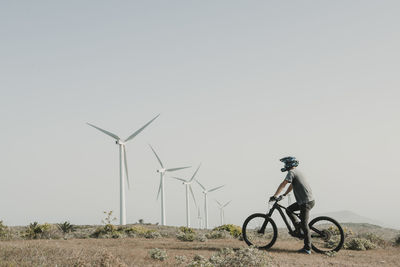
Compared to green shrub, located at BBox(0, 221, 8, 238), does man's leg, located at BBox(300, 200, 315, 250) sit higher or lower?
higher

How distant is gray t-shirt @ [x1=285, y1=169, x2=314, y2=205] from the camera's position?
43.7 feet

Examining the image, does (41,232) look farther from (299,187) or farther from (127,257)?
(299,187)

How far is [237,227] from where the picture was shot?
23469 mm

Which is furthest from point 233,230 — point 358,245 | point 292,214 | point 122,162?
point 122,162

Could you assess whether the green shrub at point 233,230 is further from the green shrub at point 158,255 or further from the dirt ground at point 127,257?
the green shrub at point 158,255

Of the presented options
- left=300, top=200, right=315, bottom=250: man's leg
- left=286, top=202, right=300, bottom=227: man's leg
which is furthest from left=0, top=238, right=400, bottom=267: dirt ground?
left=286, top=202, right=300, bottom=227: man's leg

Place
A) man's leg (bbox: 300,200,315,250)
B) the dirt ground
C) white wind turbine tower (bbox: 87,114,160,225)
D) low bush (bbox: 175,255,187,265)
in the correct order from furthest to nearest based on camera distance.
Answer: white wind turbine tower (bbox: 87,114,160,225) < man's leg (bbox: 300,200,315,250) < low bush (bbox: 175,255,187,265) < the dirt ground

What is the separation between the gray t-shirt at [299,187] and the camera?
13.3 m

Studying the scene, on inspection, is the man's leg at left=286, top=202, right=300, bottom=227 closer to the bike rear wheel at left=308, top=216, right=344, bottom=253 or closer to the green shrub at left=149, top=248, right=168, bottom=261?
the bike rear wheel at left=308, top=216, right=344, bottom=253

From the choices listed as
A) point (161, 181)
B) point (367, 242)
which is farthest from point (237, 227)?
point (161, 181)

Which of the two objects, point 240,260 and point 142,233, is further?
point 142,233

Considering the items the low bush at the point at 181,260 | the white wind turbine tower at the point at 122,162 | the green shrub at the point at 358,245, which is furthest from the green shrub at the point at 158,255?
the white wind turbine tower at the point at 122,162

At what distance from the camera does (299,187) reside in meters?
13.4

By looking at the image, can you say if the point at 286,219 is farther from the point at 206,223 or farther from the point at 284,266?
the point at 206,223
